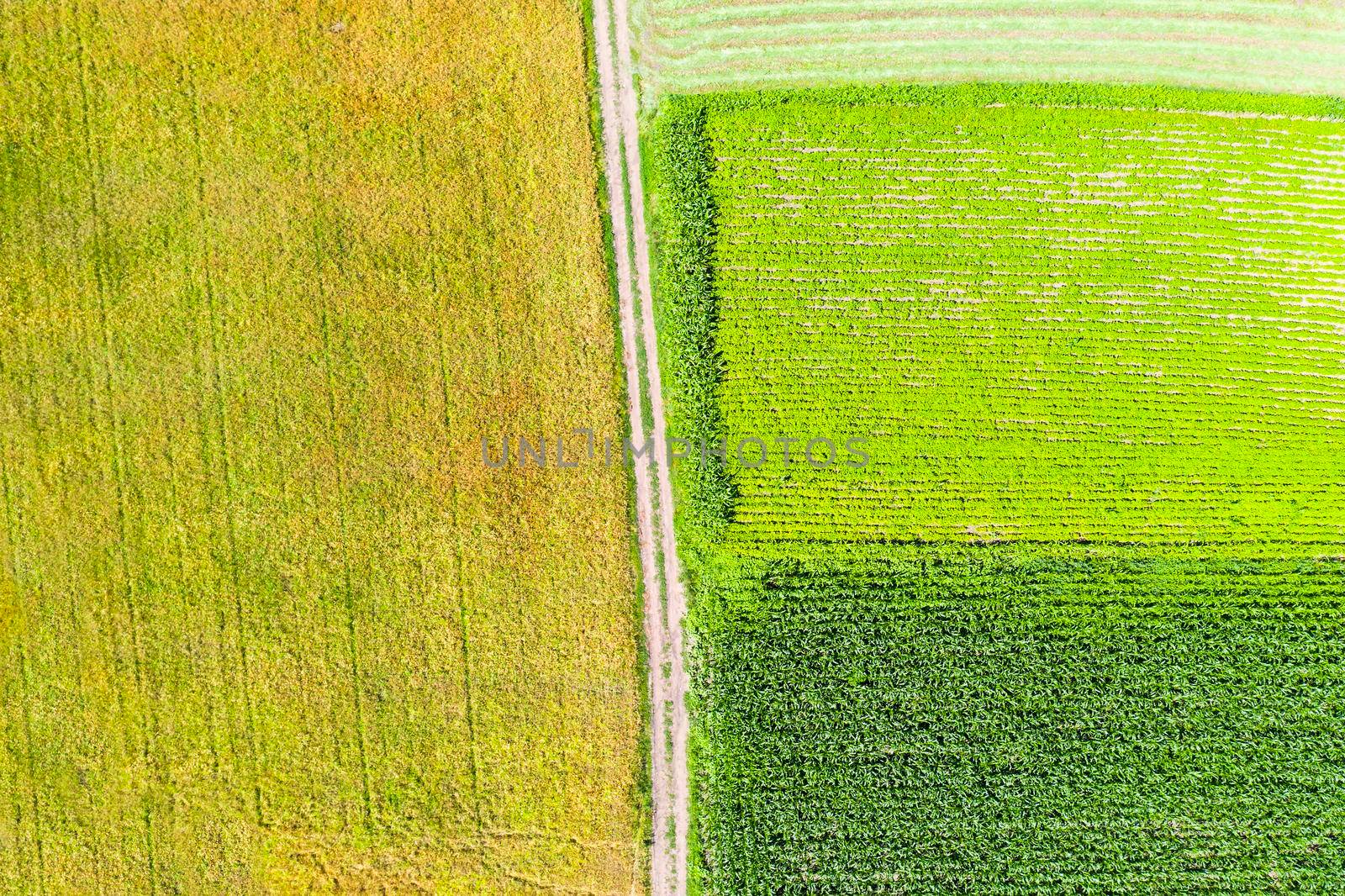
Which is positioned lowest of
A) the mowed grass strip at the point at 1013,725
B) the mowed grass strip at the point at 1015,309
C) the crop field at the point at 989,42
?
the mowed grass strip at the point at 1013,725

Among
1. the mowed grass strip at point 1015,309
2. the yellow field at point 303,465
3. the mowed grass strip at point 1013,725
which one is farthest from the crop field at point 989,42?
the mowed grass strip at point 1013,725

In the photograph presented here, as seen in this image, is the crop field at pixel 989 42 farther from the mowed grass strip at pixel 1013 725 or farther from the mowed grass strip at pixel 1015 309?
the mowed grass strip at pixel 1013 725

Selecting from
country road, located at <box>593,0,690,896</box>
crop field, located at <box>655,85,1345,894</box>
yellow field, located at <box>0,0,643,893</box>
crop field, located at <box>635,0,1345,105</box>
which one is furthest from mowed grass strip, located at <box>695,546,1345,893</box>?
crop field, located at <box>635,0,1345,105</box>

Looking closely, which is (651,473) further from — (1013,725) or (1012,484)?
(1013,725)

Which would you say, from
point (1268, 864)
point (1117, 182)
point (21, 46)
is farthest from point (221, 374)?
point (1268, 864)

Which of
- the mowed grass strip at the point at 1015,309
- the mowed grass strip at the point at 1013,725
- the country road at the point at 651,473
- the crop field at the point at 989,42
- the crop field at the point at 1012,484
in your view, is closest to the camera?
the mowed grass strip at the point at 1013,725

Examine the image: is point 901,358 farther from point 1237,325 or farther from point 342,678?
point 342,678
